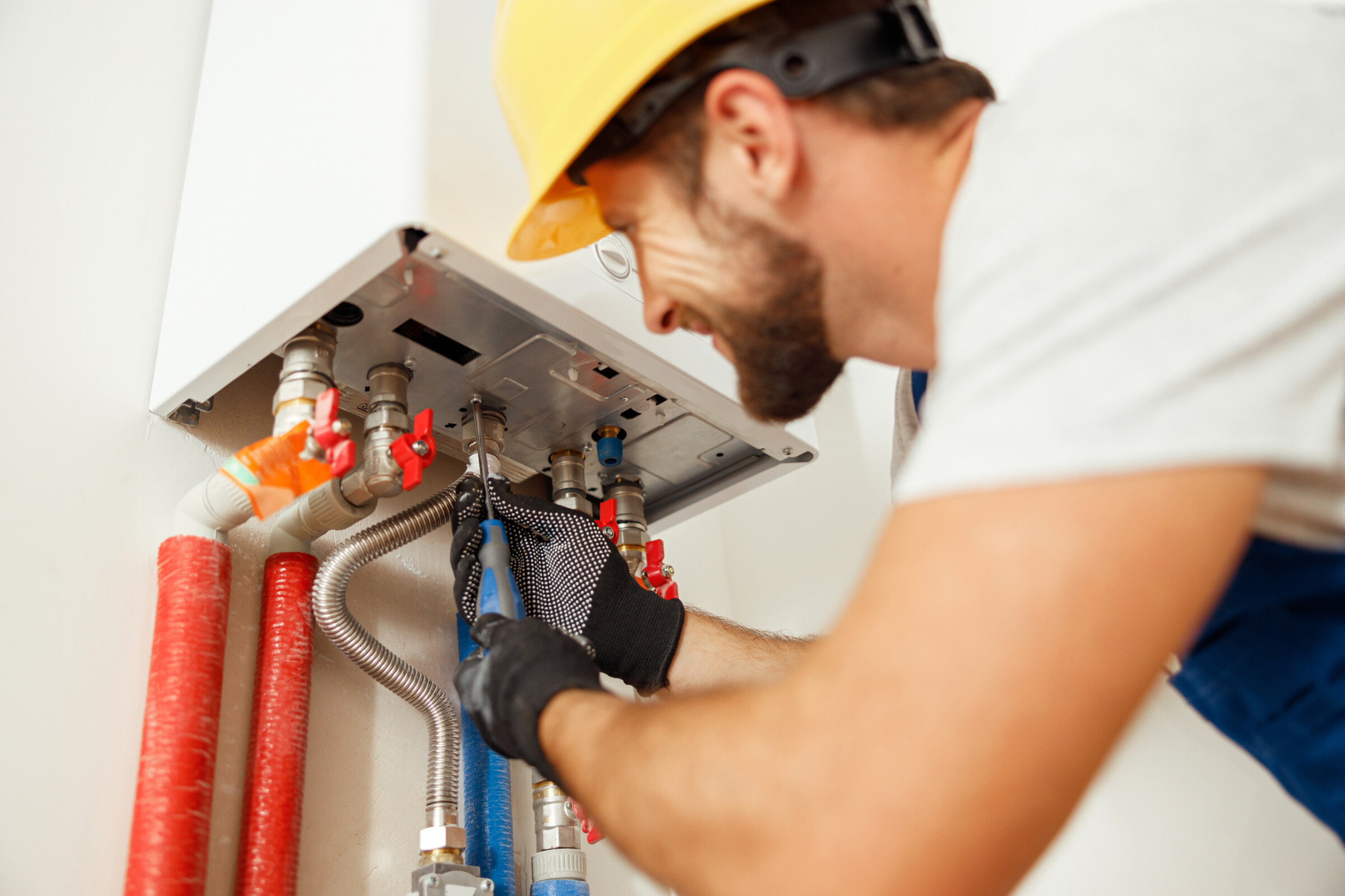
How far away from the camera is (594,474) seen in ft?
3.56

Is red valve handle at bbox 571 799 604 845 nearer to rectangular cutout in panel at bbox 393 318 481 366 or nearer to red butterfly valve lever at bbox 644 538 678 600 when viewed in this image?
red butterfly valve lever at bbox 644 538 678 600

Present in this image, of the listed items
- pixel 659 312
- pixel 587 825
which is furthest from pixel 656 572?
pixel 659 312

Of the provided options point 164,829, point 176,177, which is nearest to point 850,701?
point 164,829

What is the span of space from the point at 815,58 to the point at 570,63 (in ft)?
0.56

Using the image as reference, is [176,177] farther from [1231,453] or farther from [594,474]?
[1231,453]

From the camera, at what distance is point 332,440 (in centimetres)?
74

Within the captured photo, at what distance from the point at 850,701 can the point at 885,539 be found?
0.08 meters

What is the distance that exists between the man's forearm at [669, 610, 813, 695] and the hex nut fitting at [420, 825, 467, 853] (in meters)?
0.24

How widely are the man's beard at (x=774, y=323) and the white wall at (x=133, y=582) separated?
0.22 meters

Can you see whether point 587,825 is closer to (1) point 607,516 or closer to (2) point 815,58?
(1) point 607,516

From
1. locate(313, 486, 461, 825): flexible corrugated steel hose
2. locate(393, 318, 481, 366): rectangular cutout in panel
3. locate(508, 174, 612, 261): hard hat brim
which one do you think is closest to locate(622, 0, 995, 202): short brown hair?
locate(508, 174, 612, 261): hard hat brim

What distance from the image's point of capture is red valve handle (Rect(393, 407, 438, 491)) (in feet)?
2.65

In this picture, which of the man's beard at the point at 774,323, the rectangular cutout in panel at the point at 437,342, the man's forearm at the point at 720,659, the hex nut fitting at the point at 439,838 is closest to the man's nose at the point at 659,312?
the man's beard at the point at 774,323

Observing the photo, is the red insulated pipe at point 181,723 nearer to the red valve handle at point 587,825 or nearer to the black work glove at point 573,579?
the black work glove at point 573,579
